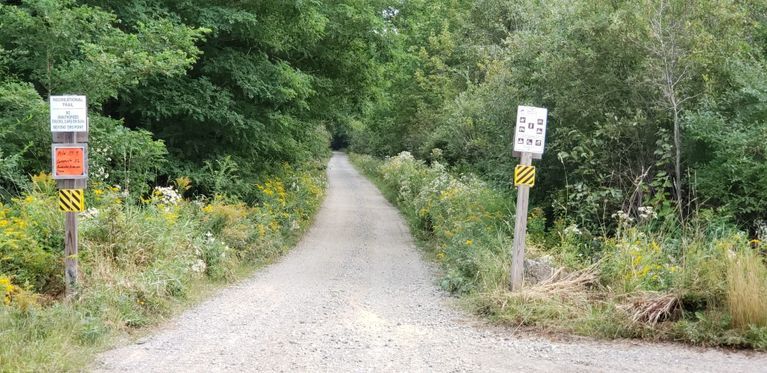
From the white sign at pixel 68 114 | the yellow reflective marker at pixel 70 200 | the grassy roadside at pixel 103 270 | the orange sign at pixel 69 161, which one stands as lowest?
the grassy roadside at pixel 103 270

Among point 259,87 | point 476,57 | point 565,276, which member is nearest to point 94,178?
point 259,87

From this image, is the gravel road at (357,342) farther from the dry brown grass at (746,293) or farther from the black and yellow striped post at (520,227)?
the black and yellow striped post at (520,227)

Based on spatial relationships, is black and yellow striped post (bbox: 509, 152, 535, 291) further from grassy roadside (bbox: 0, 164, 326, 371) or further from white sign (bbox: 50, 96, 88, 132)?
white sign (bbox: 50, 96, 88, 132)

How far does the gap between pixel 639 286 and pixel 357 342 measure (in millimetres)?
3574

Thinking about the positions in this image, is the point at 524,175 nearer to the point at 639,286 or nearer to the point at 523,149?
the point at 523,149

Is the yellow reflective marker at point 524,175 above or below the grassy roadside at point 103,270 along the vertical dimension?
above

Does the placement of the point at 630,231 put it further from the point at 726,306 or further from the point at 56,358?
the point at 56,358

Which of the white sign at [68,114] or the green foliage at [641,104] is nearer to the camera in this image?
the white sign at [68,114]

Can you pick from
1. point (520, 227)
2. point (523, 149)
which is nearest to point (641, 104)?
point (523, 149)

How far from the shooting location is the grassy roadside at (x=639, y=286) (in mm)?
6812

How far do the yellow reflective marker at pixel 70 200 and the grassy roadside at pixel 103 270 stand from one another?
618mm

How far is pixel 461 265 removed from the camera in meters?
10.5

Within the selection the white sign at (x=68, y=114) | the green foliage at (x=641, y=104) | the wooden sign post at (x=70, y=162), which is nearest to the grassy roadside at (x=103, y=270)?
the wooden sign post at (x=70, y=162)

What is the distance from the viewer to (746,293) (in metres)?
6.72
